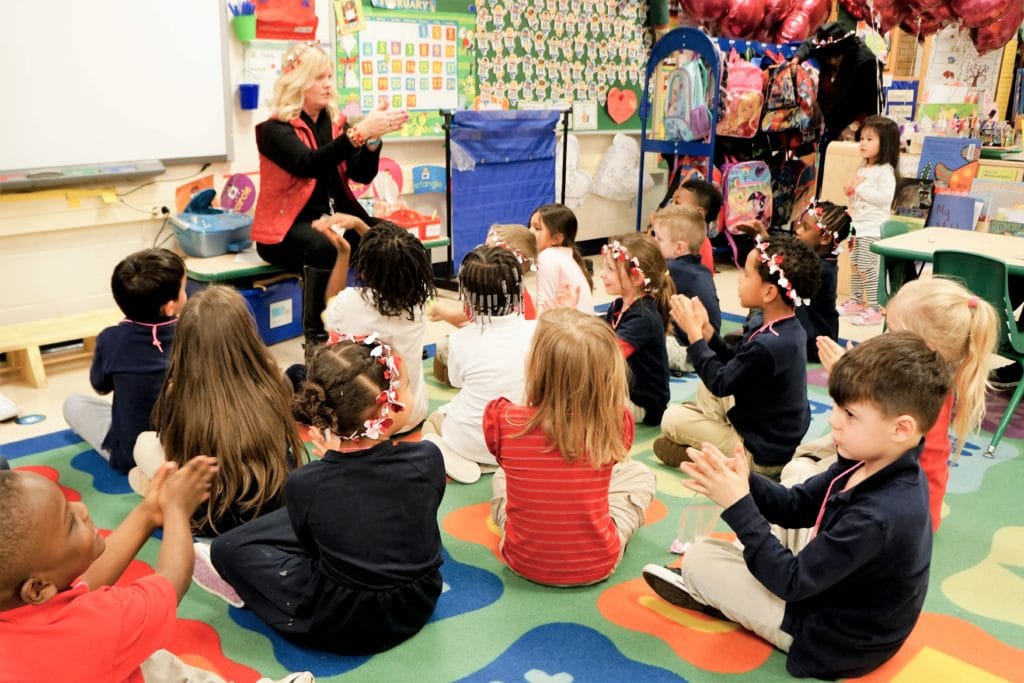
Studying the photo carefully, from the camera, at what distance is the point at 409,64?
5.11 metres

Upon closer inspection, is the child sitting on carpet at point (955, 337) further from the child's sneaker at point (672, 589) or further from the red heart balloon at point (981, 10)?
the red heart balloon at point (981, 10)

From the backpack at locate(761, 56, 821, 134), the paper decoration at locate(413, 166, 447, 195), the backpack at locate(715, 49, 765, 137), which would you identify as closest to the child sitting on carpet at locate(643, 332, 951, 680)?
the paper decoration at locate(413, 166, 447, 195)

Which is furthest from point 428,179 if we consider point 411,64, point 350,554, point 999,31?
point 999,31

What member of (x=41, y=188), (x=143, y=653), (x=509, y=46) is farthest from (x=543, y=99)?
(x=143, y=653)

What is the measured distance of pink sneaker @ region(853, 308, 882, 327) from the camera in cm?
486

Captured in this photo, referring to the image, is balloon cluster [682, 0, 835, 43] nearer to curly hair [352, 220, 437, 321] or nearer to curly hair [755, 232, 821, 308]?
curly hair [755, 232, 821, 308]

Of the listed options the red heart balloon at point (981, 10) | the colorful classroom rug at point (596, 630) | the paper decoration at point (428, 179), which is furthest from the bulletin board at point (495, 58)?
the colorful classroom rug at point (596, 630)

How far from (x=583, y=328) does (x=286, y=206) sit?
7.60 ft

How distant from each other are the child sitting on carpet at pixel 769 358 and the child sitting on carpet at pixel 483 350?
52cm

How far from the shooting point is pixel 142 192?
13.5 feet

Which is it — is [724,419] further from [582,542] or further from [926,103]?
[926,103]

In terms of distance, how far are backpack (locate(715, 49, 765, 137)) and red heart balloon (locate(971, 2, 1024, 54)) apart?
2.10 metres

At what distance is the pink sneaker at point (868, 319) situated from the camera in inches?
191

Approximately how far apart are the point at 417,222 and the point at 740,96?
246cm
